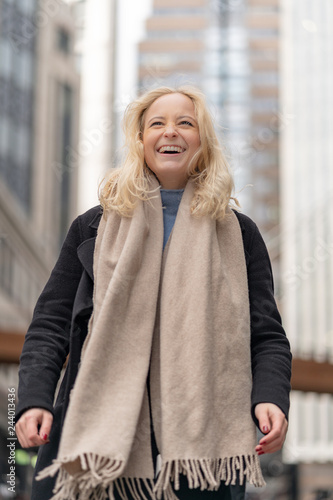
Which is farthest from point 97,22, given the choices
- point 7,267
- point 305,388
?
point 305,388

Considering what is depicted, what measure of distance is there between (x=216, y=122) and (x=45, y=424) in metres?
0.80

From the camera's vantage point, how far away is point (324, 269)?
7188 centimetres

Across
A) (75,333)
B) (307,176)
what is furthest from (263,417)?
(307,176)

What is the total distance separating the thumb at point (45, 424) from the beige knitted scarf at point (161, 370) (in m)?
0.06

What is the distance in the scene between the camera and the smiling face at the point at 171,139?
5.75 ft

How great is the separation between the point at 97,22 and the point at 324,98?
3597 centimetres

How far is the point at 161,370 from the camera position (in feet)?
5.00

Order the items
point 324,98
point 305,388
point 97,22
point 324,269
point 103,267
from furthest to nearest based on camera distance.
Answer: point 324,269 → point 324,98 → point 97,22 → point 305,388 → point 103,267

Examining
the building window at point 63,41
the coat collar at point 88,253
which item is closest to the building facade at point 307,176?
the building window at point 63,41

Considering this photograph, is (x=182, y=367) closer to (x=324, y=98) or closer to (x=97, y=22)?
→ (x=97, y=22)

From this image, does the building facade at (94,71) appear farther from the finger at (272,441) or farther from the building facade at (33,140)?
the finger at (272,441)

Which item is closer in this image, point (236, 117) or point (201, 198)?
point (201, 198)

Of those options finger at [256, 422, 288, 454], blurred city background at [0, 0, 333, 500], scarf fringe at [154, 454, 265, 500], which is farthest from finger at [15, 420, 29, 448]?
blurred city background at [0, 0, 333, 500]

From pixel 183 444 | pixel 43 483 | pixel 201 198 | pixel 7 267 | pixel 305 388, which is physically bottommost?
pixel 7 267
